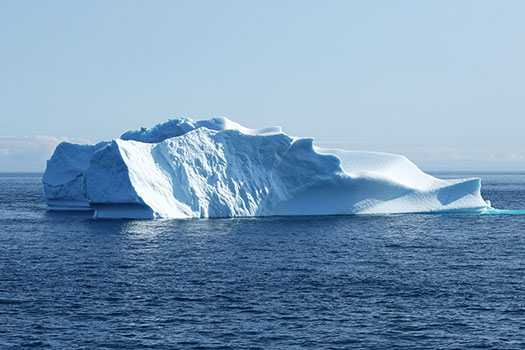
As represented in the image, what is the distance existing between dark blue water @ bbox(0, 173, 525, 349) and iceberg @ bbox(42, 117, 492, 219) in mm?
4362

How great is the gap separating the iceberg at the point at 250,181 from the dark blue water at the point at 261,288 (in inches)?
172

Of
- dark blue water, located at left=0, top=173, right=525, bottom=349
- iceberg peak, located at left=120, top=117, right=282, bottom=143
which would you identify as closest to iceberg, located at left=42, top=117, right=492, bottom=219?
iceberg peak, located at left=120, top=117, right=282, bottom=143

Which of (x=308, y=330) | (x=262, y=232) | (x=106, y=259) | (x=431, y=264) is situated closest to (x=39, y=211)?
(x=262, y=232)

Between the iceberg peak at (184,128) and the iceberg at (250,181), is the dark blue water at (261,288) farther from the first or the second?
the iceberg peak at (184,128)

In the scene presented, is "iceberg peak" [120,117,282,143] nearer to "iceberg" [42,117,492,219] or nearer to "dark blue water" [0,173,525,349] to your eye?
"iceberg" [42,117,492,219]

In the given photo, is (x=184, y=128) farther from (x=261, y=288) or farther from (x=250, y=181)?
(x=261, y=288)

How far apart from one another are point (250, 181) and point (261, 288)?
65.9 feet

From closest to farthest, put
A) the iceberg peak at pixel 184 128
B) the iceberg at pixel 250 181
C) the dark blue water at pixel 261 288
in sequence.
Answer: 1. the dark blue water at pixel 261 288
2. the iceberg at pixel 250 181
3. the iceberg peak at pixel 184 128

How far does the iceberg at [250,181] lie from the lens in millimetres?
37531

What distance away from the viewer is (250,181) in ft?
128

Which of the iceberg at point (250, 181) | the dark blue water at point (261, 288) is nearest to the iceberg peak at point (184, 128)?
the iceberg at point (250, 181)

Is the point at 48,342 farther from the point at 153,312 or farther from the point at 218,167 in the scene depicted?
the point at 218,167

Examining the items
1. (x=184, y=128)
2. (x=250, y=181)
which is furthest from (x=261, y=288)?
(x=184, y=128)

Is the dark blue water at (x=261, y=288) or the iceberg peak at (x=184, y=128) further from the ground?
the iceberg peak at (x=184, y=128)
